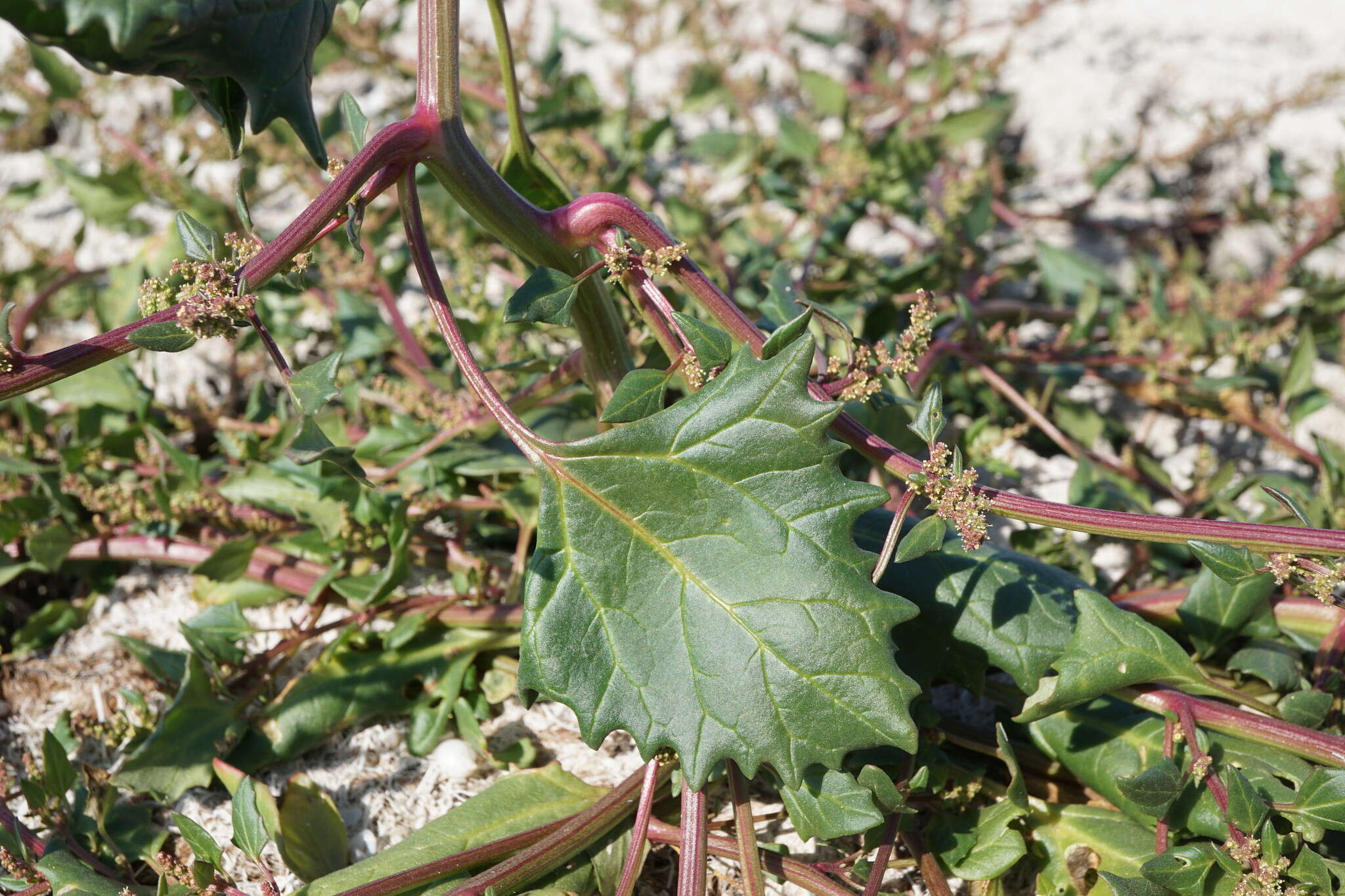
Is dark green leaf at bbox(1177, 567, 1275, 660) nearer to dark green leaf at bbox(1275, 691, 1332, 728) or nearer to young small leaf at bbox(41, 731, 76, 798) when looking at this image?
dark green leaf at bbox(1275, 691, 1332, 728)

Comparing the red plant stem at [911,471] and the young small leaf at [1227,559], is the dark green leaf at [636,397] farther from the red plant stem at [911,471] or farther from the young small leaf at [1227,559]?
the young small leaf at [1227,559]

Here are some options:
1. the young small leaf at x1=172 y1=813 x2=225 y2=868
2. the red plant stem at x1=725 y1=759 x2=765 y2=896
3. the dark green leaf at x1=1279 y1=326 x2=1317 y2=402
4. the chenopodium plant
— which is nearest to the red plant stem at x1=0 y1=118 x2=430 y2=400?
the chenopodium plant

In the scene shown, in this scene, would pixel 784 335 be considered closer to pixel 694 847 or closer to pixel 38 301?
pixel 694 847

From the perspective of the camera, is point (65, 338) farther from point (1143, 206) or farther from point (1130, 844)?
point (1143, 206)

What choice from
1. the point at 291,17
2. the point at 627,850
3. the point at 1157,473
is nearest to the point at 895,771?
the point at 627,850

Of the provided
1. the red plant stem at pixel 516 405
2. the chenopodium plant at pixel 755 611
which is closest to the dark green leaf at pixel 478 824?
the chenopodium plant at pixel 755 611

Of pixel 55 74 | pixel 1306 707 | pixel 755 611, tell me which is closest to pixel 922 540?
pixel 755 611

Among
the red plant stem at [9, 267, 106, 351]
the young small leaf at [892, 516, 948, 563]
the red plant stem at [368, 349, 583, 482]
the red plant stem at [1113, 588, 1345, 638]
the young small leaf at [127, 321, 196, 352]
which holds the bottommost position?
the red plant stem at [1113, 588, 1345, 638]
